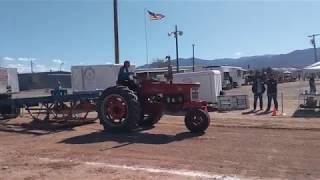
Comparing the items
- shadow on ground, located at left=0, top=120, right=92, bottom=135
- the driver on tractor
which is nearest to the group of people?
the driver on tractor

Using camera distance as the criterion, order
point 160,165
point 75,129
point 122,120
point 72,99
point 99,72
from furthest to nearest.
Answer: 1. point 99,72
2. point 72,99
3. point 75,129
4. point 122,120
5. point 160,165

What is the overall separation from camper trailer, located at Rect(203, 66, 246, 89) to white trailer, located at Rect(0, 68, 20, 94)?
3066 cm

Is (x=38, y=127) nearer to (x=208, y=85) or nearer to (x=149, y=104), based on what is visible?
(x=149, y=104)

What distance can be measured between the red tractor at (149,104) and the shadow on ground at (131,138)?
388 millimetres

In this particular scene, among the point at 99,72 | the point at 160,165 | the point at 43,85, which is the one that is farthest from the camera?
the point at 43,85

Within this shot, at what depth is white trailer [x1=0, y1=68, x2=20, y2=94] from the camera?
26969 millimetres

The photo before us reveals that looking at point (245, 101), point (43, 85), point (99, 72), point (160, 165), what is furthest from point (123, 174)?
point (43, 85)

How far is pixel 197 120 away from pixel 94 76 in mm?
18850

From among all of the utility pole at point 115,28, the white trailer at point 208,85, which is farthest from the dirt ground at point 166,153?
the utility pole at point 115,28

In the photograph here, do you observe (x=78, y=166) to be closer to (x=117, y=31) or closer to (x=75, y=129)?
(x=75, y=129)

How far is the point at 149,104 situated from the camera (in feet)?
51.5

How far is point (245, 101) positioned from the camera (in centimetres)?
2675

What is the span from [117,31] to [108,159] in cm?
2323

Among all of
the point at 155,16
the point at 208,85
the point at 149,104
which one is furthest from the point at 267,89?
the point at 155,16
